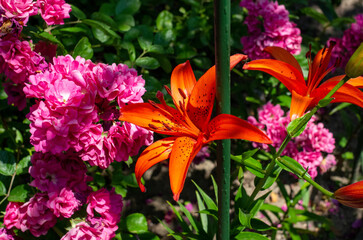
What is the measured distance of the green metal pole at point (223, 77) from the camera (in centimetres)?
78

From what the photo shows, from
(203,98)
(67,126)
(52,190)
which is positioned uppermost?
(203,98)

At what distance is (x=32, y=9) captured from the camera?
1.14 m

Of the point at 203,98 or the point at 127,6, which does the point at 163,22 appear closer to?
the point at 127,6

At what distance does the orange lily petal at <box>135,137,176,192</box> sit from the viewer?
2.94 ft

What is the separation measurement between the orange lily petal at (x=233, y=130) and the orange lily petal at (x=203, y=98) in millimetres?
55

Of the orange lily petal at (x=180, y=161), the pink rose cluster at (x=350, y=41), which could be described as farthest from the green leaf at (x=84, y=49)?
the pink rose cluster at (x=350, y=41)

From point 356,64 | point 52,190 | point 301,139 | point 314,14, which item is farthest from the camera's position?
point 314,14

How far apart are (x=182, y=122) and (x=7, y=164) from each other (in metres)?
0.71

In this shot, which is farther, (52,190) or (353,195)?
(52,190)

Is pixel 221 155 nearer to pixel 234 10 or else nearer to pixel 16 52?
pixel 16 52

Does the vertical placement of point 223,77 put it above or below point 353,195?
above

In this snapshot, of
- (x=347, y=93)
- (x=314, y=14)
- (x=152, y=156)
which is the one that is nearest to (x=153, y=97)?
(x=152, y=156)

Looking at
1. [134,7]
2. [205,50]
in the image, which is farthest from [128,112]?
[205,50]

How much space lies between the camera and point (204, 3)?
2.19 metres
